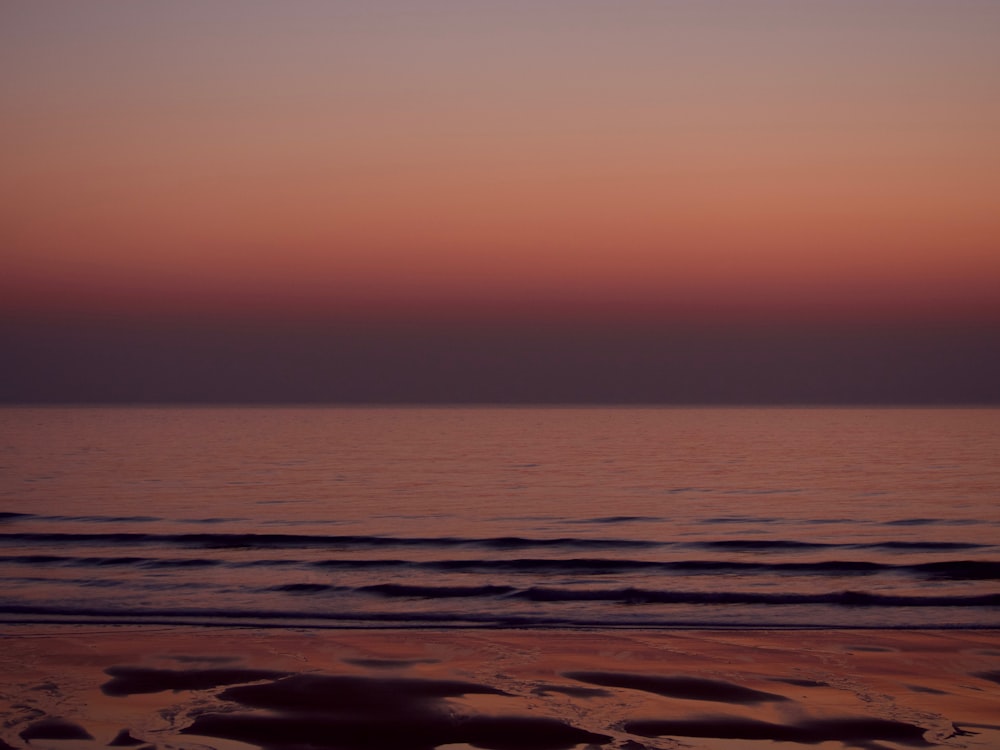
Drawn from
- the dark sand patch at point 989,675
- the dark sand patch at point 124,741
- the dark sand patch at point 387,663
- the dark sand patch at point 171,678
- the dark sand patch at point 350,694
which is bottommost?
the dark sand patch at point 387,663

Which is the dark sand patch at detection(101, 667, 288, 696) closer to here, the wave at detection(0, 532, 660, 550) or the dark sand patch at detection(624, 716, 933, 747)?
the dark sand patch at detection(624, 716, 933, 747)

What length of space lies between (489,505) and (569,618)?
16.3 m

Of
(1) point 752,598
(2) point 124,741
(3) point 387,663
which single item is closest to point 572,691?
(3) point 387,663

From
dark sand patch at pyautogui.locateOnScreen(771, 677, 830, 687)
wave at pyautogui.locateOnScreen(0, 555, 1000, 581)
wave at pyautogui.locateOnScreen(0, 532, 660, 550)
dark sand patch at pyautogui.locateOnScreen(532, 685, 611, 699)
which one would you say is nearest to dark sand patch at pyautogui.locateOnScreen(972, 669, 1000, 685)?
dark sand patch at pyautogui.locateOnScreen(771, 677, 830, 687)

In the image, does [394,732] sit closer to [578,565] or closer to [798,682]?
[798,682]

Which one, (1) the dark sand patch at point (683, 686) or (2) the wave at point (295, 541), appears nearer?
(1) the dark sand patch at point (683, 686)

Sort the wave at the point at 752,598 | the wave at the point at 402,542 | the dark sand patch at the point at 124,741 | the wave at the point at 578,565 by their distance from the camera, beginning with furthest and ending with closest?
1. the wave at the point at 402,542
2. the wave at the point at 578,565
3. the wave at the point at 752,598
4. the dark sand patch at the point at 124,741

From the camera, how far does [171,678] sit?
11.4m

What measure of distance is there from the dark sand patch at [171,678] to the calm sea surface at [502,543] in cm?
376

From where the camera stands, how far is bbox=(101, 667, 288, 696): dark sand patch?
10883mm

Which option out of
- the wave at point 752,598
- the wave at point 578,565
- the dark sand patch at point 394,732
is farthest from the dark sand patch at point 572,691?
the wave at point 578,565

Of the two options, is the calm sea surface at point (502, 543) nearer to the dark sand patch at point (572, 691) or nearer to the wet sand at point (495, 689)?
the wet sand at point (495, 689)

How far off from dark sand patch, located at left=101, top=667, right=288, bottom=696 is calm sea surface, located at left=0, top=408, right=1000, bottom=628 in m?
3.76

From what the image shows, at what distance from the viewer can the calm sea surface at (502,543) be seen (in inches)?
672
